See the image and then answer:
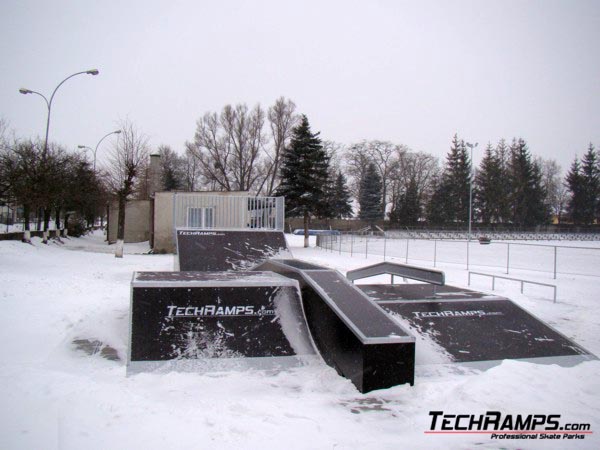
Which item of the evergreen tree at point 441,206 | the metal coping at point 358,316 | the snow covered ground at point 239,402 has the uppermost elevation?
the evergreen tree at point 441,206

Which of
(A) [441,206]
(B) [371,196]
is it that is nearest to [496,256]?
(A) [441,206]

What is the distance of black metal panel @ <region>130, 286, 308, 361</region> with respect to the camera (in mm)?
5289

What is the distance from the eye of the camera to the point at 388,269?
905 cm

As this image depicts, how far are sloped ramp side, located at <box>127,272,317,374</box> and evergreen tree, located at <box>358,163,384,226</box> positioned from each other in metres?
57.7

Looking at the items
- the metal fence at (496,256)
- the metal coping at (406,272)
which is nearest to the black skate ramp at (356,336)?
the metal coping at (406,272)

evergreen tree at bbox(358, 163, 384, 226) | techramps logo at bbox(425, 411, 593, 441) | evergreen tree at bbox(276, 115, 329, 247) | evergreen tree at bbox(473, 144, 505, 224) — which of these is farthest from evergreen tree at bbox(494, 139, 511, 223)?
techramps logo at bbox(425, 411, 593, 441)

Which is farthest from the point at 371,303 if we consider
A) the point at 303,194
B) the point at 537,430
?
the point at 303,194

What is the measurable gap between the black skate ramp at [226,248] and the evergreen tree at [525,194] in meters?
58.0

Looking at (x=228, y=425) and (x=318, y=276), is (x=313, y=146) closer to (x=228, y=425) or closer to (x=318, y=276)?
(x=318, y=276)

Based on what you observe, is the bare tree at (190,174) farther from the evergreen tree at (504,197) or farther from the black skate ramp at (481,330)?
the black skate ramp at (481,330)

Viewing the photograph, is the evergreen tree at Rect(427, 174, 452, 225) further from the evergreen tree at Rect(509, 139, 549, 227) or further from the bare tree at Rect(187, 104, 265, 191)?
the bare tree at Rect(187, 104, 265, 191)

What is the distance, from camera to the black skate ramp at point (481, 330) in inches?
222

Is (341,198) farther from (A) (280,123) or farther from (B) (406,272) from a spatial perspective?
(B) (406,272)

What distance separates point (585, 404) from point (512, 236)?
53.3 metres
